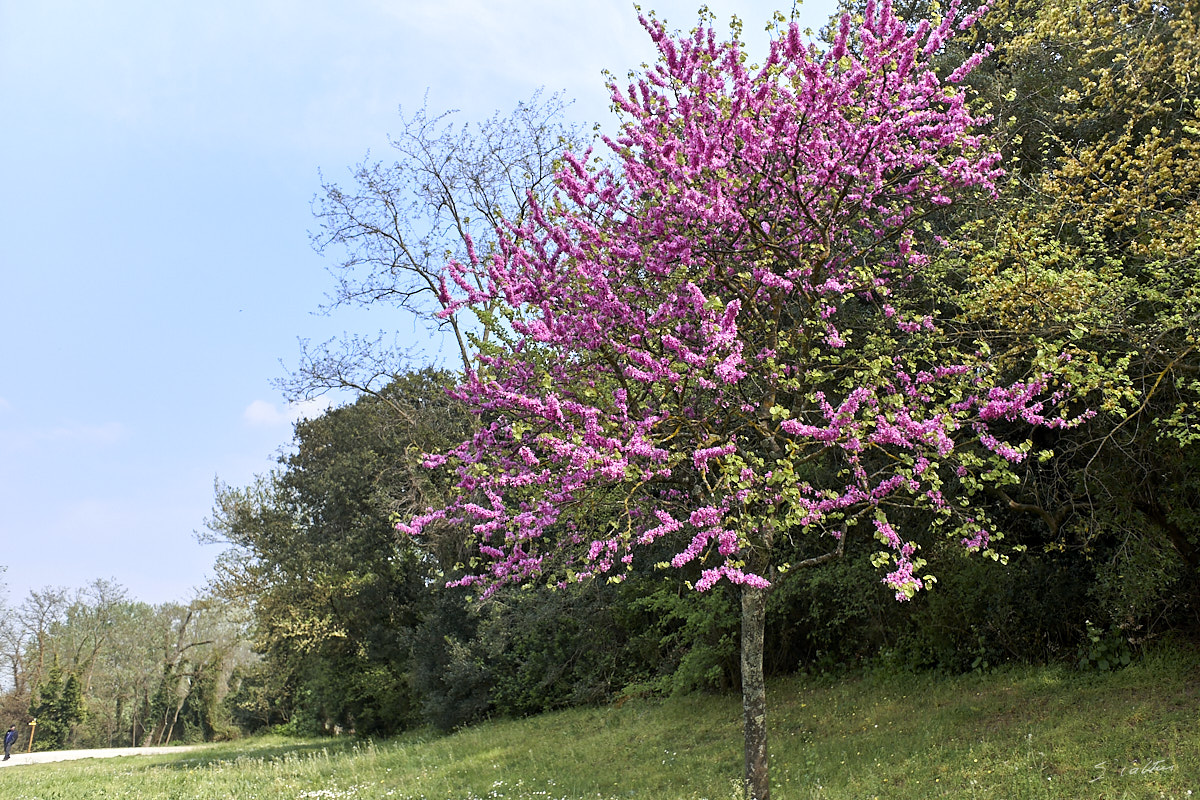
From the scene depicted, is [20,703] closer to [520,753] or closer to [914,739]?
[520,753]

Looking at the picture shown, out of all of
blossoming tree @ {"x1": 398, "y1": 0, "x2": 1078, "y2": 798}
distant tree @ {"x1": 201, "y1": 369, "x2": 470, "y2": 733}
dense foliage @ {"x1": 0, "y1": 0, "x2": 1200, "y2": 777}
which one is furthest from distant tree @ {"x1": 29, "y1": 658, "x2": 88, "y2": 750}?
blossoming tree @ {"x1": 398, "y1": 0, "x2": 1078, "y2": 798}

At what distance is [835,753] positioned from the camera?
10531 millimetres

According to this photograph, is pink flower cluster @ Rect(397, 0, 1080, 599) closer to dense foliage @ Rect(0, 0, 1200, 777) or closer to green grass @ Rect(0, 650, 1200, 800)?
dense foliage @ Rect(0, 0, 1200, 777)

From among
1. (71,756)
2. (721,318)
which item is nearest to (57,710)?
(71,756)

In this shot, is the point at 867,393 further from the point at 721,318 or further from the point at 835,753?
the point at 835,753

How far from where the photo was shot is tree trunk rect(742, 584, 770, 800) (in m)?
7.99

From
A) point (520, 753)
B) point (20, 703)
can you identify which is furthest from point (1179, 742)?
point (20, 703)

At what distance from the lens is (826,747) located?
35.9ft

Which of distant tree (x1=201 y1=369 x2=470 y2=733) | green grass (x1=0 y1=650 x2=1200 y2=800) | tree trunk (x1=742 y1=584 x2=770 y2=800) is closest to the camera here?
tree trunk (x1=742 y1=584 x2=770 y2=800)

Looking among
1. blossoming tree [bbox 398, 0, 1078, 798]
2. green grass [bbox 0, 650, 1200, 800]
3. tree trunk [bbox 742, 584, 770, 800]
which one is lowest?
green grass [bbox 0, 650, 1200, 800]

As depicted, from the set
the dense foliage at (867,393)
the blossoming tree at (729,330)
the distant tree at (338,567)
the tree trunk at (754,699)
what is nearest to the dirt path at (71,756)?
the distant tree at (338,567)

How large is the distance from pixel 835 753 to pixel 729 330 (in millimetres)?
6784

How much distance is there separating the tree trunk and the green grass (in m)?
0.27

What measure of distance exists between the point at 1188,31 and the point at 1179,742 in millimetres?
7530
